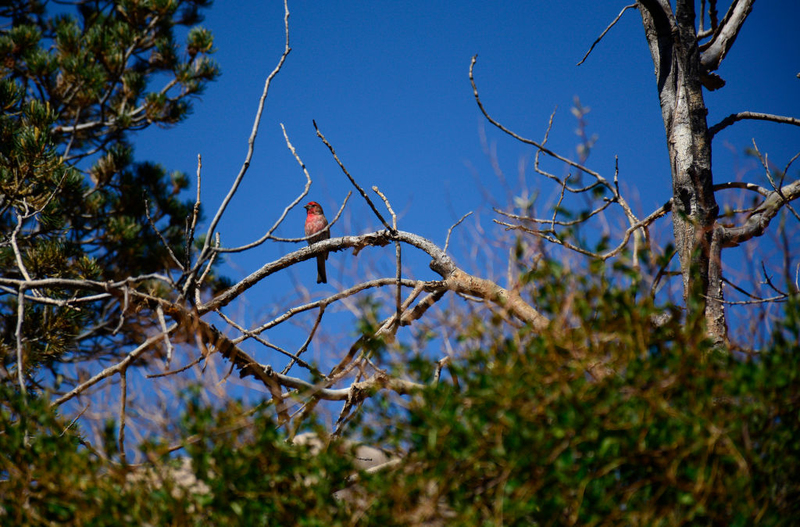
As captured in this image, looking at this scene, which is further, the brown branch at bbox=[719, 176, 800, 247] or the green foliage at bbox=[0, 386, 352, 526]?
the brown branch at bbox=[719, 176, 800, 247]

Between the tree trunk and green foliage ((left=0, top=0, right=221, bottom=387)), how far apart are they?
460 centimetres

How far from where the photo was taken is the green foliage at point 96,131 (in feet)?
20.6

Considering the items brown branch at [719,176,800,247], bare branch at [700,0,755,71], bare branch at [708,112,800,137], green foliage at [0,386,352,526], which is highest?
bare branch at [700,0,755,71]

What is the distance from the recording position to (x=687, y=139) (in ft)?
11.5

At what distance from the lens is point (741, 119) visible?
12.0 ft

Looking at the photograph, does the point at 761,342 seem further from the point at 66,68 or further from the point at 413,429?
the point at 66,68

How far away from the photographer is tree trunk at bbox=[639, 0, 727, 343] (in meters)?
3.16

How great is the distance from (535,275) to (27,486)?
1.62m

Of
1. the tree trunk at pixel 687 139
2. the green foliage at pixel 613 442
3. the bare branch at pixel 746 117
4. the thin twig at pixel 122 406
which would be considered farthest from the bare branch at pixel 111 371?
the bare branch at pixel 746 117

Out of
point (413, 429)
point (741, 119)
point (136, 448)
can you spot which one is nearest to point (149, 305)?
point (136, 448)

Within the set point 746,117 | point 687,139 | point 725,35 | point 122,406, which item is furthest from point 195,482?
point 725,35

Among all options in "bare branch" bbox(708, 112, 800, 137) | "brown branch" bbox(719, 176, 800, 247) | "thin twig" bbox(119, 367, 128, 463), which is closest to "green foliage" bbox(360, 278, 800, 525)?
"thin twig" bbox(119, 367, 128, 463)

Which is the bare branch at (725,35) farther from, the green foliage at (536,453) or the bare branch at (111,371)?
the bare branch at (111,371)

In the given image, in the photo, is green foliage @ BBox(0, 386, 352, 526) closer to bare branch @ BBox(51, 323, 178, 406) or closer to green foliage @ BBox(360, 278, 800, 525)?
green foliage @ BBox(360, 278, 800, 525)
